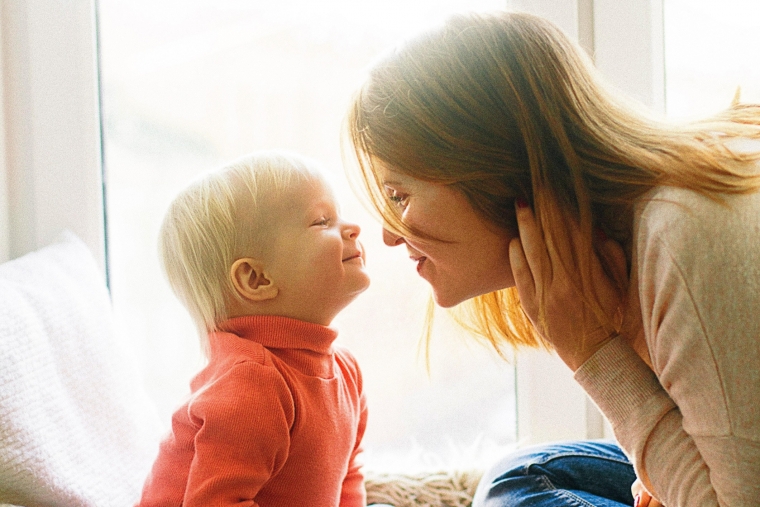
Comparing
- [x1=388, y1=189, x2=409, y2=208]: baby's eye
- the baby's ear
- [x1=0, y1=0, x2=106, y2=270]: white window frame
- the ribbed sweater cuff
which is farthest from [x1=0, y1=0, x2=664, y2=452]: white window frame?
the ribbed sweater cuff

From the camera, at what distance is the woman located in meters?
0.81

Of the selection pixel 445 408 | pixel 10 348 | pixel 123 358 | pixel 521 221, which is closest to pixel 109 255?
pixel 123 358

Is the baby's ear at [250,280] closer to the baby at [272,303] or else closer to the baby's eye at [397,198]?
the baby at [272,303]

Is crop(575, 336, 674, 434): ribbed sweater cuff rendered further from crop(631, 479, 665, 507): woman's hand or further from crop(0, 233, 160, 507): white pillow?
crop(0, 233, 160, 507): white pillow

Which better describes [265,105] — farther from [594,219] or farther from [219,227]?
[594,219]

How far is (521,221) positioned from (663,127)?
0.73 ft

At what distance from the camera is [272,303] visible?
111 centimetres

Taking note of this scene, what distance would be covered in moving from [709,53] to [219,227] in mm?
1050

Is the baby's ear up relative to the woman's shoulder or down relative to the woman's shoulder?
down

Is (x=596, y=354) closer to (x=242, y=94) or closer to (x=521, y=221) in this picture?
(x=521, y=221)

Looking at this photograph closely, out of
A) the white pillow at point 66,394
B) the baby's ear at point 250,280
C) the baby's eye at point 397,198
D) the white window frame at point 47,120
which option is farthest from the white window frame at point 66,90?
the baby's eye at point 397,198

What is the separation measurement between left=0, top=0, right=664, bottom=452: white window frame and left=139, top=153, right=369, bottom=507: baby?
17.0 inches

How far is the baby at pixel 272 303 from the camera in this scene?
1.05 meters

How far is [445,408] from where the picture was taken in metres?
1.65
